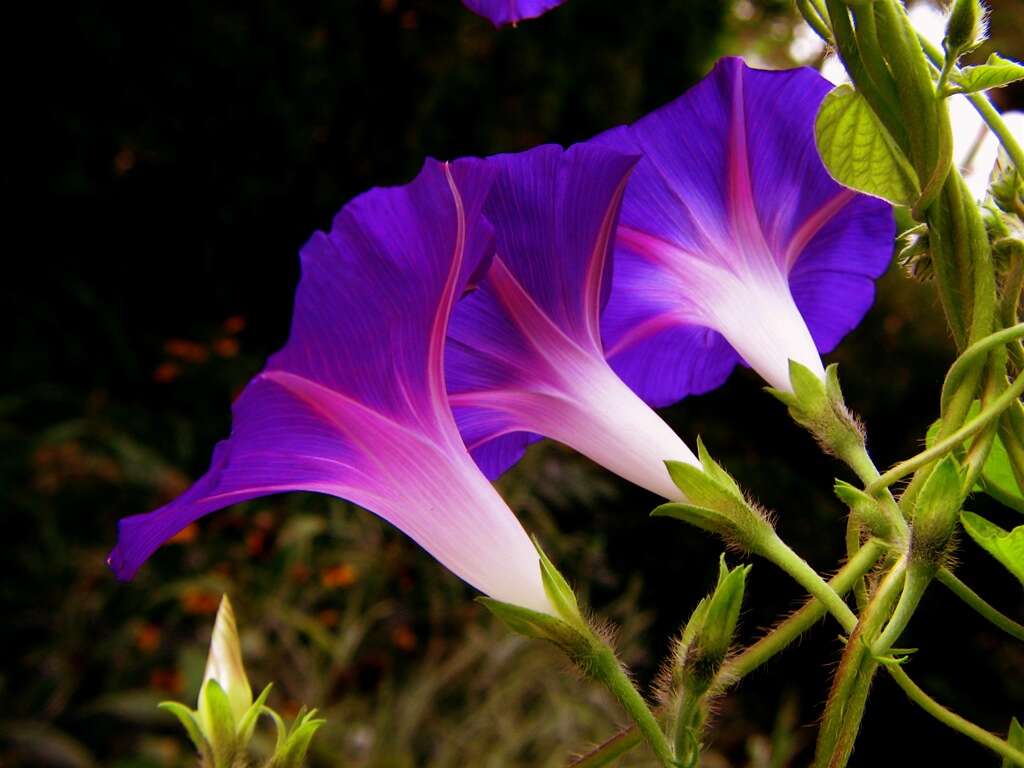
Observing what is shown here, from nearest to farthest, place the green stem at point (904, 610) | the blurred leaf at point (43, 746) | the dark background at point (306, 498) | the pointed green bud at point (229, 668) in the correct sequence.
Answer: the green stem at point (904, 610) < the pointed green bud at point (229, 668) < the blurred leaf at point (43, 746) < the dark background at point (306, 498)

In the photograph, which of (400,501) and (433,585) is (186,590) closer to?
(433,585)

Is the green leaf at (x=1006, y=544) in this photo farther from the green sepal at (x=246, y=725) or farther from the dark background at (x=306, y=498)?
the dark background at (x=306, y=498)

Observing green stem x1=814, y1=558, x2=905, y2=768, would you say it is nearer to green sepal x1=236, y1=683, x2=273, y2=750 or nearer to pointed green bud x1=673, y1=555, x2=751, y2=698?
pointed green bud x1=673, y1=555, x2=751, y2=698

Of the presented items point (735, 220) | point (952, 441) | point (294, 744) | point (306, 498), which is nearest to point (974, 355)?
point (952, 441)

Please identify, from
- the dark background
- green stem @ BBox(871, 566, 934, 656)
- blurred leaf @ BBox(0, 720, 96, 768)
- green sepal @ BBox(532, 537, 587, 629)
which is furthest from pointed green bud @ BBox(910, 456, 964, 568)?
blurred leaf @ BBox(0, 720, 96, 768)

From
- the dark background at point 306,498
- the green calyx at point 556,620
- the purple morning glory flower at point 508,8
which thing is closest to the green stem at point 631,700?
the green calyx at point 556,620

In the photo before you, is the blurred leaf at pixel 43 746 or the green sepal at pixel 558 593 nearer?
the green sepal at pixel 558 593

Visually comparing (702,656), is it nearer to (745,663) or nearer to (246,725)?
(745,663)
